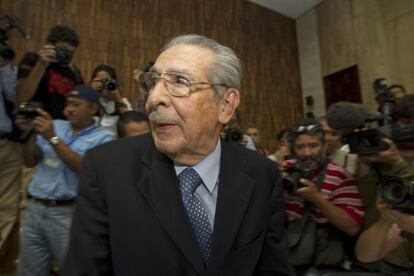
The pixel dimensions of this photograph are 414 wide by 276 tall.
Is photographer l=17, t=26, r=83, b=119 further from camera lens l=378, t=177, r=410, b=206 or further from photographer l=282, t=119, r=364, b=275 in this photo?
camera lens l=378, t=177, r=410, b=206

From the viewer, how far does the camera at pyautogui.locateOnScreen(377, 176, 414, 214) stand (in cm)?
114

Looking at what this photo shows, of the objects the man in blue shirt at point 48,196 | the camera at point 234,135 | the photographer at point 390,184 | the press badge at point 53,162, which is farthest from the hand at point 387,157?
the press badge at point 53,162

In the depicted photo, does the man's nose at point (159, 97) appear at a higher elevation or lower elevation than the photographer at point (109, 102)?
lower

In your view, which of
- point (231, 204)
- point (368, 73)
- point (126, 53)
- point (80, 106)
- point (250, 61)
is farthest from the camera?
point (250, 61)

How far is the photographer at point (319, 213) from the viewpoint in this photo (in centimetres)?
150

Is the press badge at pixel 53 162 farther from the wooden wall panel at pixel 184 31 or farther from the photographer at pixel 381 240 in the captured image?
the wooden wall panel at pixel 184 31

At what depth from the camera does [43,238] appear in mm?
1819

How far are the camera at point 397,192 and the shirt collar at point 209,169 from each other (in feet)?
1.92

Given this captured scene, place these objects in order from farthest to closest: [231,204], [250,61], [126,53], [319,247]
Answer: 1. [250,61]
2. [126,53]
3. [319,247]
4. [231,204]

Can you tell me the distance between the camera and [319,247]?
1.55 metres

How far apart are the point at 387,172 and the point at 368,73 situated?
4577 mm

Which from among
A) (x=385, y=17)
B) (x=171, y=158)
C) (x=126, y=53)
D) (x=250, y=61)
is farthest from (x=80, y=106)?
(x=385, y=17)

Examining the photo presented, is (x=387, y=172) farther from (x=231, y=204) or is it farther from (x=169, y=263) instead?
(x=169, y=263)

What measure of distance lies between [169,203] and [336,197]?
0.91m
